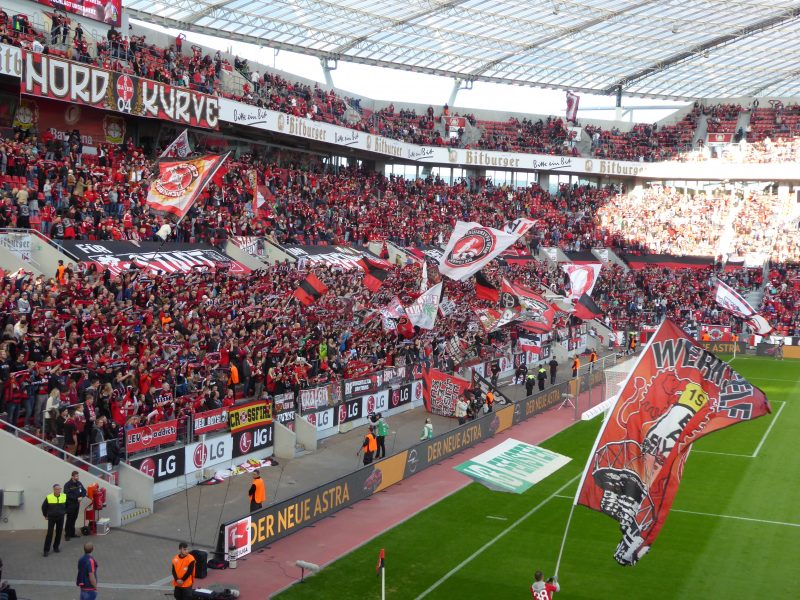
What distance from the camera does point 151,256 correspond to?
107 ft

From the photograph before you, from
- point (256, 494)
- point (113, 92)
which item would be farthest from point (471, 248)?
point (256, 494)

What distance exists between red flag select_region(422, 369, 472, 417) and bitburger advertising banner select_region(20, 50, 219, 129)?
16.8 metres

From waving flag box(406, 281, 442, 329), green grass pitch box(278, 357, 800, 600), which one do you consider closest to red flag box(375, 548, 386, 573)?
green grass pitch box(278, 357, 800, 600)

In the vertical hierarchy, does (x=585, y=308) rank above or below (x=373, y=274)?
below

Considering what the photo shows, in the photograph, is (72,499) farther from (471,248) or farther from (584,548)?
(471,248)

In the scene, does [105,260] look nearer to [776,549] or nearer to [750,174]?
[776,549]

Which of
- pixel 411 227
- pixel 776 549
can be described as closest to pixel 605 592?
pixel 776 549

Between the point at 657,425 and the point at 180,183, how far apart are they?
16731 millimetres

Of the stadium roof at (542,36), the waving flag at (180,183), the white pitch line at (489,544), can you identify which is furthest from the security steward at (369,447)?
the stadium roof at (542,36)

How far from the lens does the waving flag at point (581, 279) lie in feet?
128

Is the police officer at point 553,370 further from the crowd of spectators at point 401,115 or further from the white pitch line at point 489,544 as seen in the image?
the crowd of spectators at point 401,115

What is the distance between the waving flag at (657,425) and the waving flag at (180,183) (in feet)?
51.3

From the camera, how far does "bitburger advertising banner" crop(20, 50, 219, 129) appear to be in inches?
1314

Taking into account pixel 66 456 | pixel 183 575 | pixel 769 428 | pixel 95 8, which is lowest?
pixel 769 428
